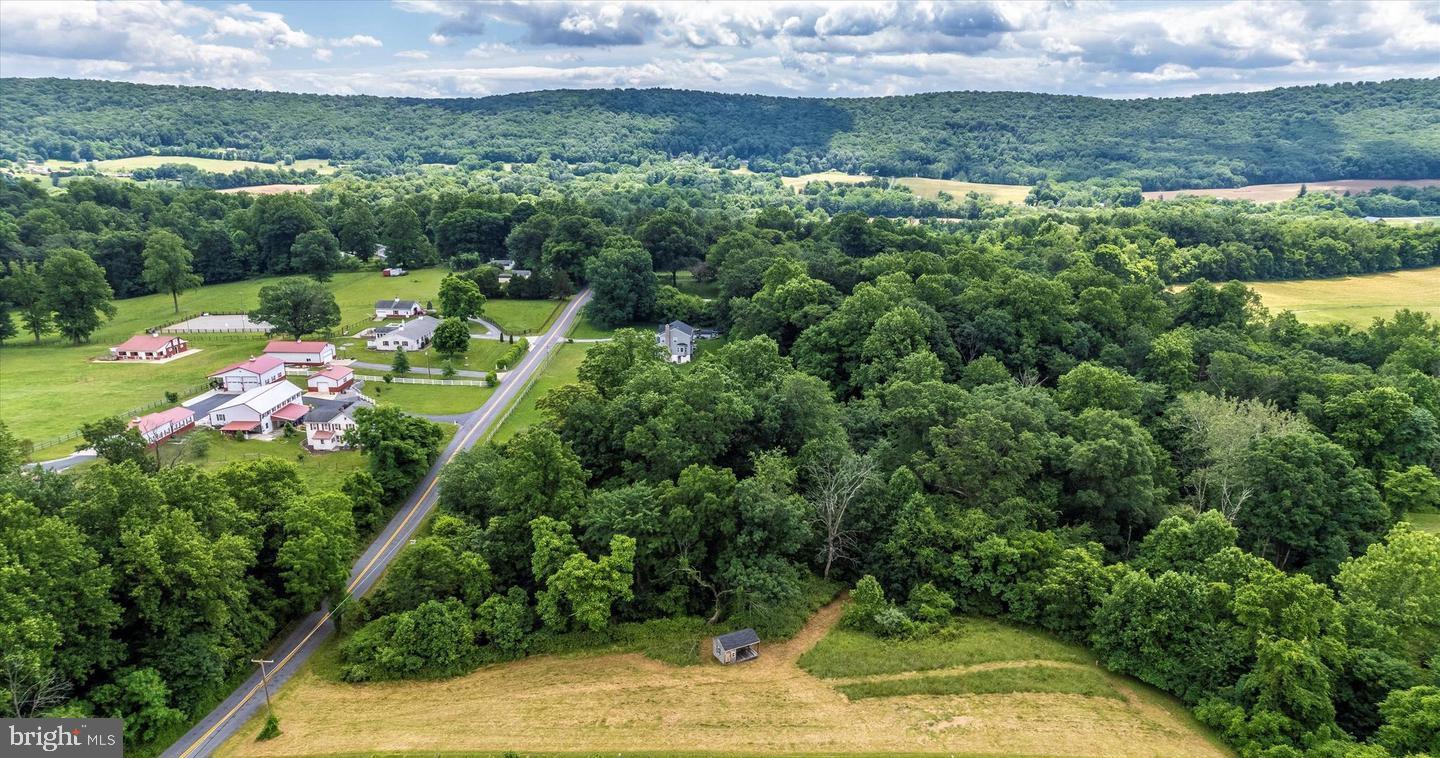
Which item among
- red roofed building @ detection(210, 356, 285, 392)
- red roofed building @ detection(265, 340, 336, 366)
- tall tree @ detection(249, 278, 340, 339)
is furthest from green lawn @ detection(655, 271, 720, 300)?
red roofed building @ detection(210, 356, 285, 392)

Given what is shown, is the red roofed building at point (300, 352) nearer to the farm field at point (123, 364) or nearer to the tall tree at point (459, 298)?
the farm field at point (123, 364)

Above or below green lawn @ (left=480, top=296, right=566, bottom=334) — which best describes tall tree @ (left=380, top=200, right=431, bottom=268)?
above

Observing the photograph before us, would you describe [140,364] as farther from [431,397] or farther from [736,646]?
[736,646]

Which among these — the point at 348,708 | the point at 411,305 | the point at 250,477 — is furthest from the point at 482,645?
the point at 411,305

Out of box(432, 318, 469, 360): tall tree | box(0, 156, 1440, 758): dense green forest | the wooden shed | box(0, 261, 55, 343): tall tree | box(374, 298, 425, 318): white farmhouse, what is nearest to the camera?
box(0, 156, 1440, 758): dense green forest

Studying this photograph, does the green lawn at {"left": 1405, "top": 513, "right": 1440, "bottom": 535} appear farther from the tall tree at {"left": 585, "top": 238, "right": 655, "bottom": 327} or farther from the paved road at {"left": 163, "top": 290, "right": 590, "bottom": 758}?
the tall tree at {"left": 585, "top": 238, "right": 655, "bottom": 327}

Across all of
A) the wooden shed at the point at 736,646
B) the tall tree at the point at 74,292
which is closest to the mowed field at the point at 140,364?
the tall tree at the point at 74,292
